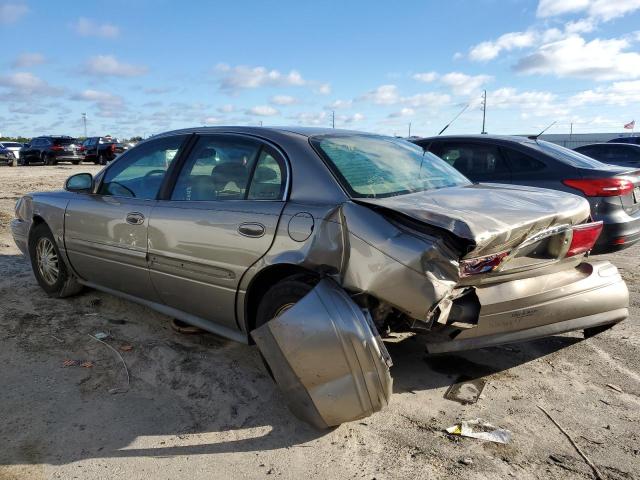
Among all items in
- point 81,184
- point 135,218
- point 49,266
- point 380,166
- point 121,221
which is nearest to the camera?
point 380,166

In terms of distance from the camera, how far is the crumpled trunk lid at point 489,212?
260 cm

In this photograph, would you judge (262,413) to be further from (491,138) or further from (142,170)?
(491,138)

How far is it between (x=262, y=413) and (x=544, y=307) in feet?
5.70

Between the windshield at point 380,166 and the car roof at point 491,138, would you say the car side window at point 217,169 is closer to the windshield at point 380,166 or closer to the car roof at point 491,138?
the windshield at point 380,166

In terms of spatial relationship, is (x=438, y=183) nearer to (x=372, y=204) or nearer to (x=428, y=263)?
(x=372, y=204)

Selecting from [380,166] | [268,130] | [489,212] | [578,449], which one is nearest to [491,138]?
[380,166]

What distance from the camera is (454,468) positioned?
2.51 metres

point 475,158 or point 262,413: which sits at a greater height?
point 475,158

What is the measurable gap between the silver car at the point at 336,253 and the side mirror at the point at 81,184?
27 centimetres

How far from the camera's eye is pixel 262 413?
3.03 meters

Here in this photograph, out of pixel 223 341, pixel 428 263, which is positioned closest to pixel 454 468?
pixel 428 263

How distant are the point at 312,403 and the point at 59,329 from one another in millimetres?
2570

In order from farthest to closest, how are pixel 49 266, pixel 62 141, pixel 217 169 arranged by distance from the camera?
pixel 62 141, pixel 49 266, pixel 217 169

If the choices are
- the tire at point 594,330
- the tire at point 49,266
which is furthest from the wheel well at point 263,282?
the tire at point 49,266
